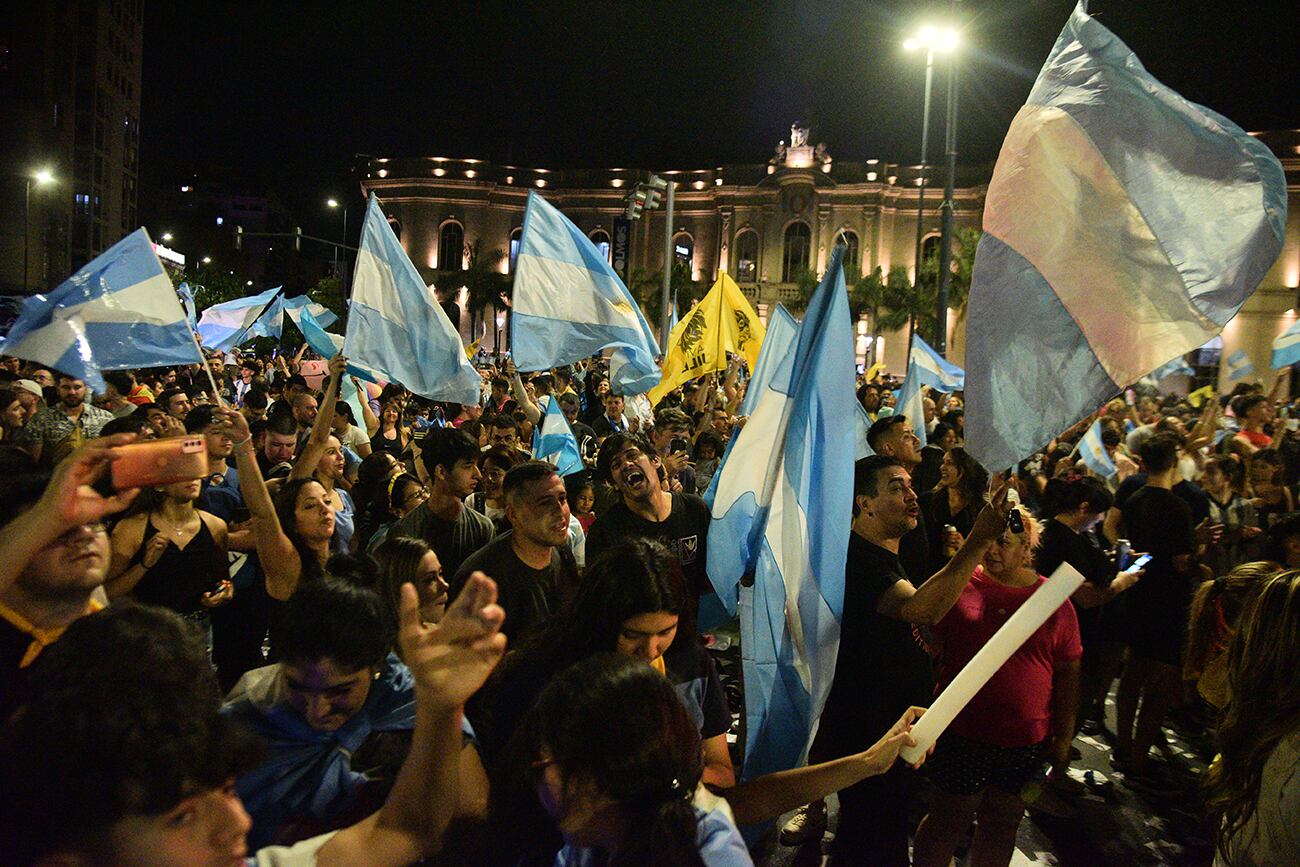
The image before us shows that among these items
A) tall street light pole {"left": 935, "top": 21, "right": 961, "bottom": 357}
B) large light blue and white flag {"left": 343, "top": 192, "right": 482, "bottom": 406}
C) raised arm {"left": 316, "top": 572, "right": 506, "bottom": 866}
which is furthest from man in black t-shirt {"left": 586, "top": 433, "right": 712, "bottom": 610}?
tall street light pole {"left": 935, "top": 21, "right": 961, "bottom": 357}

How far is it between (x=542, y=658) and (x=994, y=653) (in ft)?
3.87

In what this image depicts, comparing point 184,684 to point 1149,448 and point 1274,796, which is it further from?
point 1149,448

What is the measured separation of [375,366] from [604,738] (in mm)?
5555

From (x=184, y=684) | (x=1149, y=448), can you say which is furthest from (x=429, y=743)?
(x=1149, y=448)

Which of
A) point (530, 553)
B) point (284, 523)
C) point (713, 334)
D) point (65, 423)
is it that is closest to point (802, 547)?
point (530, 553)

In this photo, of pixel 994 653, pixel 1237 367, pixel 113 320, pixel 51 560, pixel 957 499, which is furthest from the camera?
pixel 1237 367

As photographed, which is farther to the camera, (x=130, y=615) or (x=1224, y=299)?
(x=1224, y=299)

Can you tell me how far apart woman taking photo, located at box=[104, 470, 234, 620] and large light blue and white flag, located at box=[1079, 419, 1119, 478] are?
24.8 ft

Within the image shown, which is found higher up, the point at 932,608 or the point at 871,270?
the point at 871,270

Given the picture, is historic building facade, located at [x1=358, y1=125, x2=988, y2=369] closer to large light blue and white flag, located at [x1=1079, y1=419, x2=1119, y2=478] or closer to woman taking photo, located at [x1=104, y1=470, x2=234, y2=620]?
large light blue and white flag, located at [x1=1079, y1=419, x2=1119, y2=478]

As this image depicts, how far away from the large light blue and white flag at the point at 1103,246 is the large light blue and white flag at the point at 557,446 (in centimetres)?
404

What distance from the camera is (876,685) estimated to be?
3668 mm

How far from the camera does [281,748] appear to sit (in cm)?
224

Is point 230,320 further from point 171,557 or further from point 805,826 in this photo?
point 805,826
